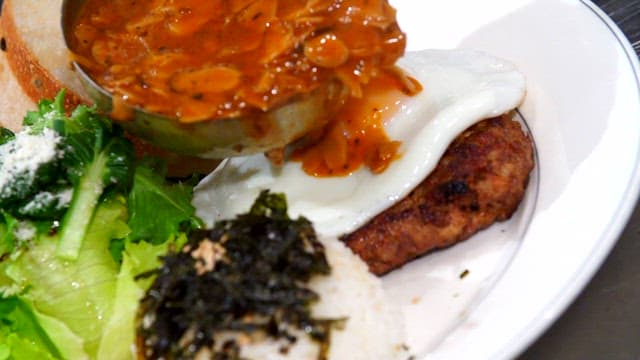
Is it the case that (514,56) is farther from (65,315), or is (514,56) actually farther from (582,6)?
(65,315)

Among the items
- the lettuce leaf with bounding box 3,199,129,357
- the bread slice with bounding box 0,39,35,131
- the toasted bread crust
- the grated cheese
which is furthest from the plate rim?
the bread slice with bounding box 0,39,35,131

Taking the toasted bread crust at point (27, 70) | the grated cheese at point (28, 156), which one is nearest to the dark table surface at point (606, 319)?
the grated cheese at point (28, 156)

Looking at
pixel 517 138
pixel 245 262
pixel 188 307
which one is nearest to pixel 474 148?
pixel 517 138

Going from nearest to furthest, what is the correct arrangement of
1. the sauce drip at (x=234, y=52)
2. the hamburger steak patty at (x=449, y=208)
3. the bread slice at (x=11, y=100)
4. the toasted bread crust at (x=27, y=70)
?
the sauce drip at (x=234, y=52) < the hamburger steak patty at (x=449, y=208) < the toasted bread crust at (x=27, y=70) < the bread slice at (x=11, y=100)

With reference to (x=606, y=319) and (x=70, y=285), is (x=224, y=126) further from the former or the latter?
(x=606, y=319)

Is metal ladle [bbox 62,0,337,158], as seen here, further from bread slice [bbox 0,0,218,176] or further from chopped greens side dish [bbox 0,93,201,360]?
bread slice [bbox 0,0,218,176]

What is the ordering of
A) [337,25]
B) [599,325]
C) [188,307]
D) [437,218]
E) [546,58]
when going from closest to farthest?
[188,307] < [337,25] < [437,218] < [599,325] < [546,58]

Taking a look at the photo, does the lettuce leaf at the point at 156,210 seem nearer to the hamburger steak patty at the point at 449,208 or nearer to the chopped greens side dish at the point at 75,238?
the chopped greens side dish at the point at 75,238
